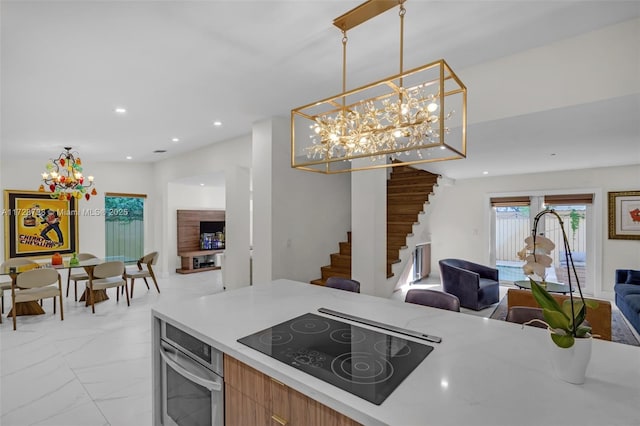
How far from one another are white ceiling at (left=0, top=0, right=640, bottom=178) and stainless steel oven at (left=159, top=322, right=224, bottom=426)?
6.37ft

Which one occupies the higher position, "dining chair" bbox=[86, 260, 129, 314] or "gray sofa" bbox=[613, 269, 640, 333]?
"dining chair" bbox=[86, 260, 129, 314]

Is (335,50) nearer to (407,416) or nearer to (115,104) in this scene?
(407,416)

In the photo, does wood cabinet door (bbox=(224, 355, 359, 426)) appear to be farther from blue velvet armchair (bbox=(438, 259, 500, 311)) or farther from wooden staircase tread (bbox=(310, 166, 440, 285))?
blue velvet armchair (bbox=(438, 259, 500, 311))

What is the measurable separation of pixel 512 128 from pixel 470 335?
2.23 m

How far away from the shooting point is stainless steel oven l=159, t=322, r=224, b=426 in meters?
1.41

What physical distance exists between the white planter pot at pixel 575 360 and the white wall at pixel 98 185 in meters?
7.93

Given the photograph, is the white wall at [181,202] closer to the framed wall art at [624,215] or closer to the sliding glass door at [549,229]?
the sliding glass door at [549,229]

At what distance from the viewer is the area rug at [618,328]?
375 cm

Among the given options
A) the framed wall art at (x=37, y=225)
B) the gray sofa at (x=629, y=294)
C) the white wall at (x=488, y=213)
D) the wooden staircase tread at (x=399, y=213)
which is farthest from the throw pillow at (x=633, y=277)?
the framed wall art at (x=37, y=225)

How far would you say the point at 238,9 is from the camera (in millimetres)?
1904

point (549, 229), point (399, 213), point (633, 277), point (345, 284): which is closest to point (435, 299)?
point (345, 284)

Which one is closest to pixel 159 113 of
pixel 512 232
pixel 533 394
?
pixel 533 394

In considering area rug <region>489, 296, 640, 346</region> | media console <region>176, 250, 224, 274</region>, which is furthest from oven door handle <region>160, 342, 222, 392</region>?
media console <region>176, 250, 224, 274</region>

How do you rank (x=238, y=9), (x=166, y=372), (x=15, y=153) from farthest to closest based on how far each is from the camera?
(x=15, y=153) → (x=238, y=9) → (x=166, y=372)
